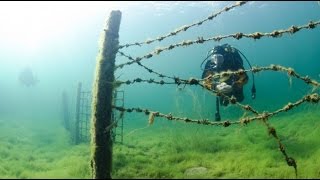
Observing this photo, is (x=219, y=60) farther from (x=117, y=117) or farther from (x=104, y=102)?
(x=104, y=102)

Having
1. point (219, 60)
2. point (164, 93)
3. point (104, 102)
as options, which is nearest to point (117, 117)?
point (219, 60)

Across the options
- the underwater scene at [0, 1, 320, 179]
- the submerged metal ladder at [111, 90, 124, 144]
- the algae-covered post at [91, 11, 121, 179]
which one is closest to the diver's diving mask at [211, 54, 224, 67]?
the underwater scene at [0, 1, 320, 179]

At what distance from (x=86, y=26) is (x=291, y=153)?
198 ft

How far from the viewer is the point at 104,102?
4105 mm

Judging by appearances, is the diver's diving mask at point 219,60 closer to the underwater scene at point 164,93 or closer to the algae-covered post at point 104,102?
the underwater scene at point 164,93

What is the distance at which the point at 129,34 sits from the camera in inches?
2958

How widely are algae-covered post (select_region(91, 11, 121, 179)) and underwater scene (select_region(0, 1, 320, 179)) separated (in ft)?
0.04

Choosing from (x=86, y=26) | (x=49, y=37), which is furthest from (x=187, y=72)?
(x=86, y=26)

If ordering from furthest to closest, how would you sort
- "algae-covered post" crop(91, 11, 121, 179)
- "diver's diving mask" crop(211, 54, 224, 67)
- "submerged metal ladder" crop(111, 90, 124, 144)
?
"diver's diving mask" crop(211, 54, 224, 67)
"submerged metal ladder" crop(111, 90, 124, 144)
"algae-covered post" crop(91, 11, 121, 179)

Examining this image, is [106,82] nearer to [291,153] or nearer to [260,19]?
[291,153]

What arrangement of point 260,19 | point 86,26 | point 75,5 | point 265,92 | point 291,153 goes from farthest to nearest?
point 265,92 → point 86,26 → point 260,19 → point 75,5 → point 291,153

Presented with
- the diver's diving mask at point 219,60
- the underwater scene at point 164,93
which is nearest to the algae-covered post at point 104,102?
the underwater scene at point 164,93

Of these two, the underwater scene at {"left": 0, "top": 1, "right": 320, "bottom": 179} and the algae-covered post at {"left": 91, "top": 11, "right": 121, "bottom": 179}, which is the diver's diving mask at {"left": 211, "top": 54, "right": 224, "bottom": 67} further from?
the algae-covered post at {"left": 91, "top": 11, "right": 121, "bottom": 179}

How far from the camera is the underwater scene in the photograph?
13.8 ft
